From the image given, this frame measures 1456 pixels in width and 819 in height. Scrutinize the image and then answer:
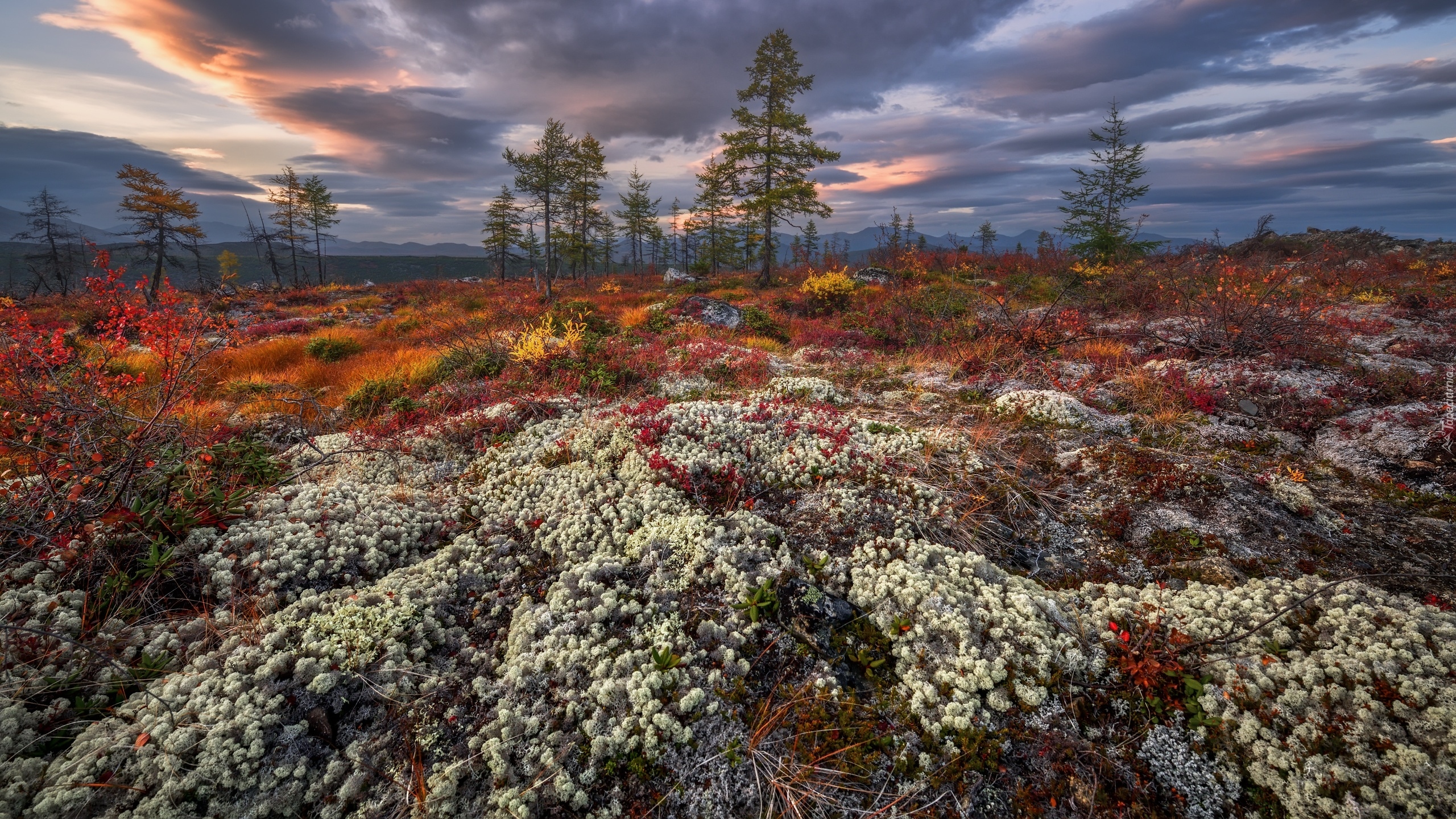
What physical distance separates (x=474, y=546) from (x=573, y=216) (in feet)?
159

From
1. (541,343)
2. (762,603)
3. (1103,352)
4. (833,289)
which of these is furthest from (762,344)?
(762,603)

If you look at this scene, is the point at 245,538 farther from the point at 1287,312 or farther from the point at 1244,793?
the point at 1287,312

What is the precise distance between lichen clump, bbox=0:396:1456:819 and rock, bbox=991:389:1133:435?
12.0 feet

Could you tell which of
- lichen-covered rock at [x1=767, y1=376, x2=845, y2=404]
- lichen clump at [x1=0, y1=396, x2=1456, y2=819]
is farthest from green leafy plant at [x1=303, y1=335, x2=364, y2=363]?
lichen-covered rock at [x1=767, y1=376, x2=845, y2=404]

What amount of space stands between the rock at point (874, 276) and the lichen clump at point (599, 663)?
63.5 feet

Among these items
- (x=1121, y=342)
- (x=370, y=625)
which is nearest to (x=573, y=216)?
(x=1121, y=342)

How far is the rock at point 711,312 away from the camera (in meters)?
16.8

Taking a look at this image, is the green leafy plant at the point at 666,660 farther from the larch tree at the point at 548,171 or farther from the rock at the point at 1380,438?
the larch tree at the point at 548,171

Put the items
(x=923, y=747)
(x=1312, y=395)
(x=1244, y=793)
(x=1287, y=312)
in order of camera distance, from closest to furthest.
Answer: (x=1244, y=793)
(x=923, y=747)
(x=1312, y=395)
(x=1287, y=312)

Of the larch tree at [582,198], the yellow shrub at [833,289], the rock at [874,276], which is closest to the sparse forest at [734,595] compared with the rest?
the yellow shrub at [833,289]

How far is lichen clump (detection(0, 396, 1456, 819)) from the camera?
2730 mm

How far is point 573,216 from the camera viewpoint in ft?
156

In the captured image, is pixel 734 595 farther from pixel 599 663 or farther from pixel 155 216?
pixel 155 216

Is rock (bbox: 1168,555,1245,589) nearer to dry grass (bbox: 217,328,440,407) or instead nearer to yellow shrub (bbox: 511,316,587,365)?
yellow shrub (bbox: 511,316,587,365)
